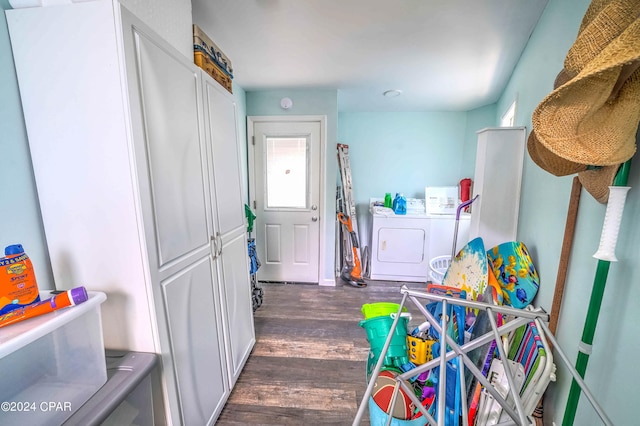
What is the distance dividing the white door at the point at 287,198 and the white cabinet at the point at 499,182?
1657mm

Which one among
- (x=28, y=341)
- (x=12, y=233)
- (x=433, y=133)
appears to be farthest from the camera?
(x=433, y=133)

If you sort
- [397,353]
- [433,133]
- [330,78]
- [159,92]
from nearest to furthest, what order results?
[159,92], [397,353], [330,78], [433,133]

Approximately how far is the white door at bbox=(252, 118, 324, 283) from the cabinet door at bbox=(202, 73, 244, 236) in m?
1.25

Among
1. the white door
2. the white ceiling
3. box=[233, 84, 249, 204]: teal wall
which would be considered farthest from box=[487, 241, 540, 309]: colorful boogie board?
box=[233, 84, 249, 204]: teal wall

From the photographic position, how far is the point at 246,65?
6.64 ft

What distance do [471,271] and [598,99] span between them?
104cm

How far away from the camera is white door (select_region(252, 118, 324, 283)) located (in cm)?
271

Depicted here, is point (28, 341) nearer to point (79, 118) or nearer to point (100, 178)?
point (100, 178)

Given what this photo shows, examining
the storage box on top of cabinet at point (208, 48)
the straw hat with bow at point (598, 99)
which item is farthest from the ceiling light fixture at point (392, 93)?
the straw hat with bow at point (598, 99)

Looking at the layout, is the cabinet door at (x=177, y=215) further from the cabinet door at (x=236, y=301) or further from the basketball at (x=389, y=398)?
the basketball at (x=389, y=398)

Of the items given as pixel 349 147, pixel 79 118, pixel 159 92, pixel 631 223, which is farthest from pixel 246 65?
pixel 631 223

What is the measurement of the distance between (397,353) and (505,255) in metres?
0.81

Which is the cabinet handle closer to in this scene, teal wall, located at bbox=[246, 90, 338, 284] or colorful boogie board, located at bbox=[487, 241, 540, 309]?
colorful boogie board, located at bbox=[487, 241, 540, 309]

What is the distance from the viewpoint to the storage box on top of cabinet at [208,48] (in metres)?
1.19
